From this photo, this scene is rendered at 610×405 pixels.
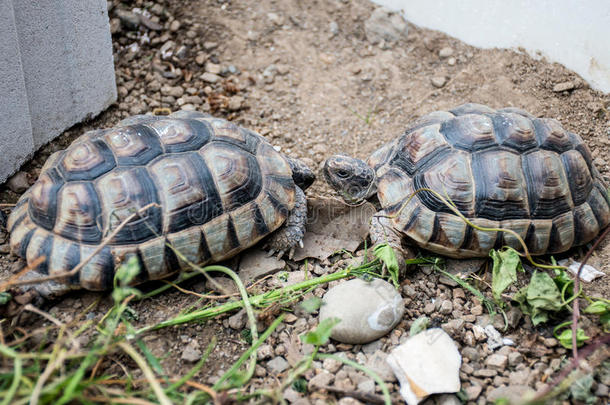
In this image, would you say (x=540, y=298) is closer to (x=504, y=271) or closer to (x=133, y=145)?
Result: (x=504, y=271)

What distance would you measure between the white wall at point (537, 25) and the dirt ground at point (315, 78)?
0.31 ft

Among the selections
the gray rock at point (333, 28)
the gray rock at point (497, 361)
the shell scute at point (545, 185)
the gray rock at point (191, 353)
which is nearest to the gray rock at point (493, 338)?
the gray rock at point (497, 361)

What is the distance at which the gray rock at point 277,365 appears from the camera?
262 centimetres

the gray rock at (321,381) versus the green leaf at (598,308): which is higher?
the green leaf at (598,308)

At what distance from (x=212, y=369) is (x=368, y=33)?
3.69 meters

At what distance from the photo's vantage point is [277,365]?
8.66 ft

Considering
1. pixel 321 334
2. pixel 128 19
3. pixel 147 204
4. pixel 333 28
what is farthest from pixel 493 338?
pixel 128 19

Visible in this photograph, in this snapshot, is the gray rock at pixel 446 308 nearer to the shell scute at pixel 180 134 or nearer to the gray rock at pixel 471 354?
the gray rock at pixel 471 354

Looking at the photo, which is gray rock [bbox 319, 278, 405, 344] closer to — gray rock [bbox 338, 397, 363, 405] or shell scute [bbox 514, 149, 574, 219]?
gray rock [bbox 338, 397, 363, 405]

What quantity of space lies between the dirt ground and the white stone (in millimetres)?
1005

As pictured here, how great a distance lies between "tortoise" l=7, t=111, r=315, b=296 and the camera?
2.79 m

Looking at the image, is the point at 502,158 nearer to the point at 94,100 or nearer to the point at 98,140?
the point at 98,140

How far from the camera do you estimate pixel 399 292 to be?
2998 mm

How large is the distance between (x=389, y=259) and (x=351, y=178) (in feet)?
2.56
